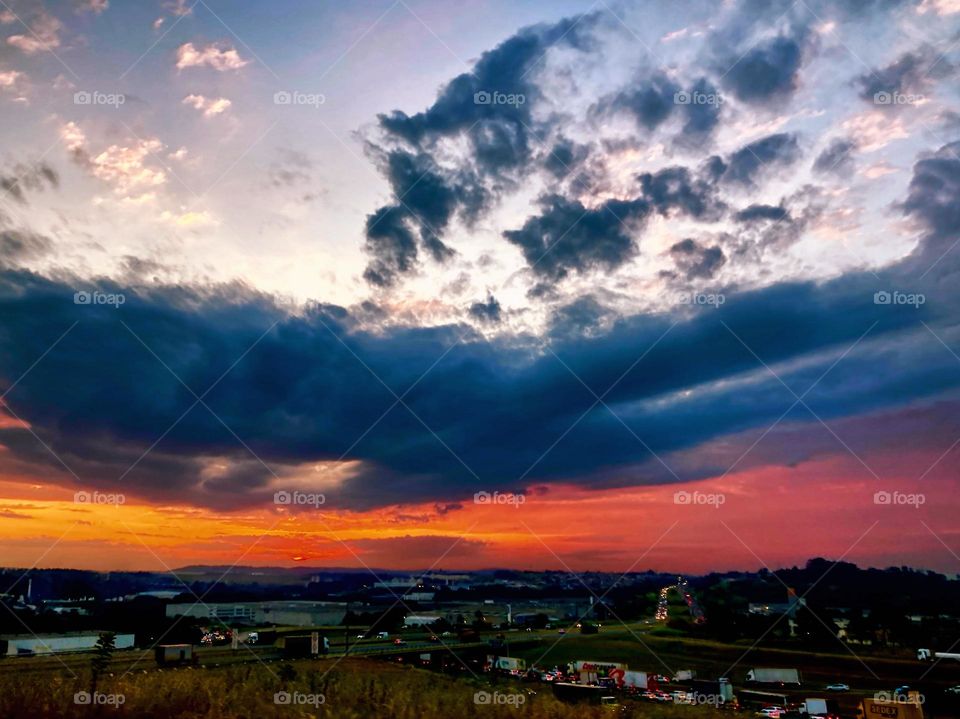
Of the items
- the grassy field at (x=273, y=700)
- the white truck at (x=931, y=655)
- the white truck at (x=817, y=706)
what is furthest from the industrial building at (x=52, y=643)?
the white truck at (x=931, y=655)

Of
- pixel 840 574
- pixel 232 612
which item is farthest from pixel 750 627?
pixel 232 612

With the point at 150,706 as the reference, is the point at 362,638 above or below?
below

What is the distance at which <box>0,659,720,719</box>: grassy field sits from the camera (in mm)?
12195

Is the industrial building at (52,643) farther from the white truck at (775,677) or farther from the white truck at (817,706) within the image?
the white truck at (775,677)

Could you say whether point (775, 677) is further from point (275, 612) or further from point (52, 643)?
point (52, 643)

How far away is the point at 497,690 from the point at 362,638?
3887 cm

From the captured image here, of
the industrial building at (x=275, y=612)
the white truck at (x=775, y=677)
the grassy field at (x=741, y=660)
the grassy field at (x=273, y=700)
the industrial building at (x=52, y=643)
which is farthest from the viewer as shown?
the industrial building at (x=275, y=612)

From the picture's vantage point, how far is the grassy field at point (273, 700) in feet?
40.0

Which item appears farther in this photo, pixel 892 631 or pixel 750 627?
pixel 750 627

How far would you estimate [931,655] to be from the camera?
6712cm

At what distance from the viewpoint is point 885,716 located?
28750 millimetres

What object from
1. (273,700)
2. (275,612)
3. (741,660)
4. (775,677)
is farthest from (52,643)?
(741,660)

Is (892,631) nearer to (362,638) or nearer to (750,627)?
(750,627)

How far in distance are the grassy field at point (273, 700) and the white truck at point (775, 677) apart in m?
45.8
